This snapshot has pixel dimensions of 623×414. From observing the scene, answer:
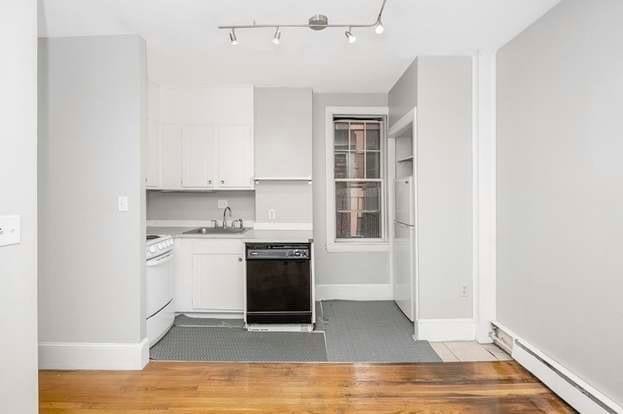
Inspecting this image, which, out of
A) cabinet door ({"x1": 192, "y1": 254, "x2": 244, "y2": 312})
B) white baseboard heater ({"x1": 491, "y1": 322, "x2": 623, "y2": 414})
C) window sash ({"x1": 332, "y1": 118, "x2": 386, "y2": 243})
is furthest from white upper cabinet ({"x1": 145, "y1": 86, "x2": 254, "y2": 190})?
white baseboard heater ({"x1": 491, "y1": 322, "x2": 623, "y2": 414})

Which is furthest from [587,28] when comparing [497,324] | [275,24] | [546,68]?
[497,324]

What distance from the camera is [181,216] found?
14.2 feet

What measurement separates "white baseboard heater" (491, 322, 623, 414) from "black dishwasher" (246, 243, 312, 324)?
1.66 m

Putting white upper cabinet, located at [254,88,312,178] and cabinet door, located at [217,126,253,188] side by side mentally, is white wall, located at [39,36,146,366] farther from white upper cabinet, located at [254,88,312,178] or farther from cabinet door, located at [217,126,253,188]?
white upper cabinet, located at [254,88,312,178]

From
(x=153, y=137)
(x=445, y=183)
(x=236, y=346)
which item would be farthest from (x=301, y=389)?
(x=153, y=137)

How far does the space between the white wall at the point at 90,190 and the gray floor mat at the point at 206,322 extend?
0.86 m

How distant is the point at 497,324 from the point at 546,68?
1971 mm

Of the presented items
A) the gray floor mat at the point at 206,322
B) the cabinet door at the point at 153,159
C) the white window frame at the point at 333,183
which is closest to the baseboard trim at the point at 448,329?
the white window frame at the point at 333,183

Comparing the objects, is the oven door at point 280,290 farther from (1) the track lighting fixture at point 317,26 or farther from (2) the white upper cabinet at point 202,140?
(1) the track lighting fixture at point 317,26

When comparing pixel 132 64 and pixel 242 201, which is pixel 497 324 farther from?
pixel 132 64

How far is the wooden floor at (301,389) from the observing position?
2.19 metres

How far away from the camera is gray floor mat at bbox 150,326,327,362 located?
2854 mm

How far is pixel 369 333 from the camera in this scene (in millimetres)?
A: 3328

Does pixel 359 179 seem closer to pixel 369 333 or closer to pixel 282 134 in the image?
pixel 282 134
